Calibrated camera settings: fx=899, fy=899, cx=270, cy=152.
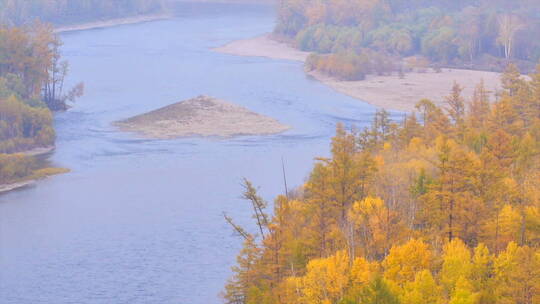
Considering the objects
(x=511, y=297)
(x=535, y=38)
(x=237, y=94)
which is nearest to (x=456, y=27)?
(x=535, y=38)

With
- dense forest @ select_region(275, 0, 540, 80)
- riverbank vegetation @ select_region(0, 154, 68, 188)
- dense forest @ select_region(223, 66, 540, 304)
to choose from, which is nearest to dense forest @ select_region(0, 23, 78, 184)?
riverbank vegetation @ select_region(0, 154, 68, 188)

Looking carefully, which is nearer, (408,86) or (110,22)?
(408,86)

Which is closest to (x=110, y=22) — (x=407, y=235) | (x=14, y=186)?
(x=14, y=186)

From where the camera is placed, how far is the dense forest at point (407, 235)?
29.5m

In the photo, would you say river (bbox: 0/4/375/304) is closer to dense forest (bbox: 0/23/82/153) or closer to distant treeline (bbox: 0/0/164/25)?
dense forest (bbox: 0/23/82/153)

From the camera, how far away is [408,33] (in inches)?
4872

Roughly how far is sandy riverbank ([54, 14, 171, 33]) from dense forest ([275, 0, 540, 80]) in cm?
3222

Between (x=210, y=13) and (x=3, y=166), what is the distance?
119580 millimetres

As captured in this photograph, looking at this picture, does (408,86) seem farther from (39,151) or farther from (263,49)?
(39,151)

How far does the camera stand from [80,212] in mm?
52594

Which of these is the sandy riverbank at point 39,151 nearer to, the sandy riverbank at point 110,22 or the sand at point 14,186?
the sand at point 14,186

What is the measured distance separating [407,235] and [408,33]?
305ft

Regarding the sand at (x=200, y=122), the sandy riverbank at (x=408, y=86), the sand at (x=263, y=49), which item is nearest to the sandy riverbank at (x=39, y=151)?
the sand at (x=200, y=122)

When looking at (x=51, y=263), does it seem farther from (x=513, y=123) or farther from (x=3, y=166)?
(x=513, y=123)
